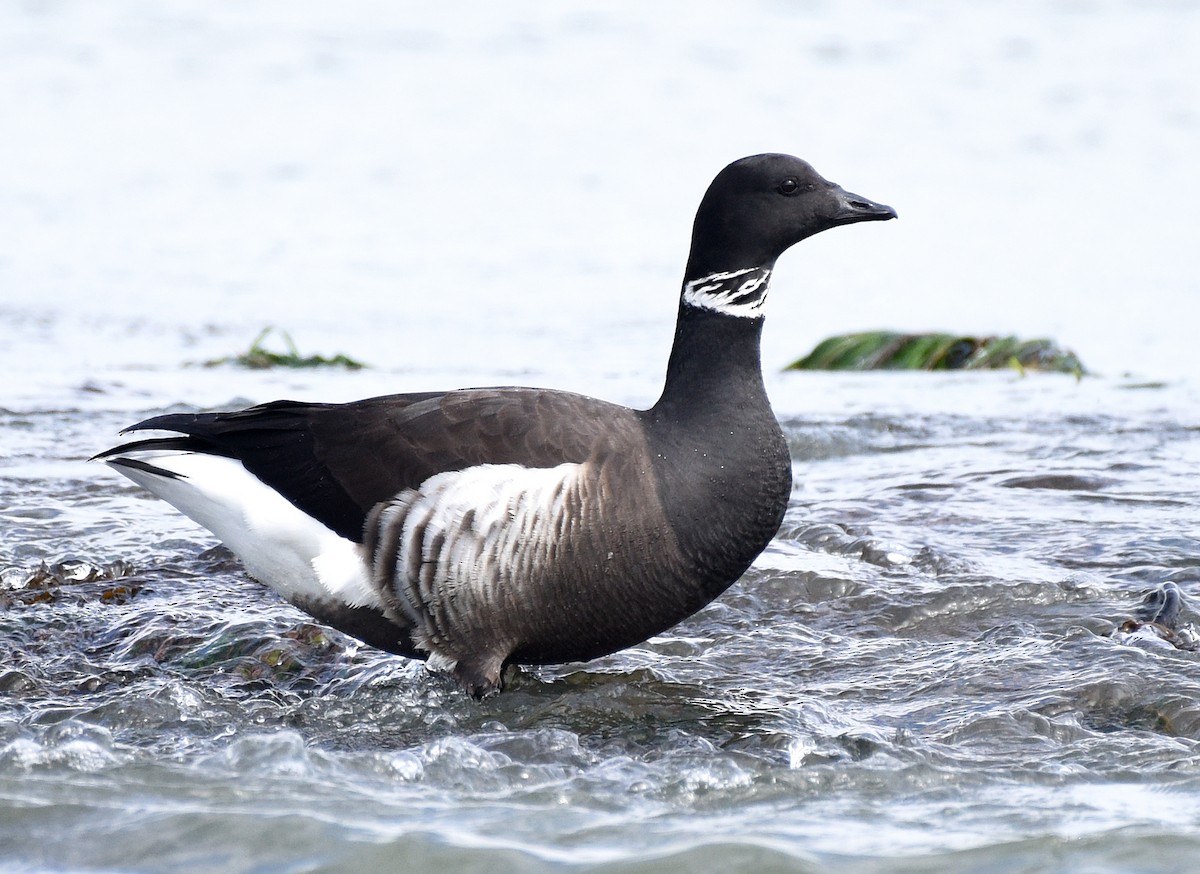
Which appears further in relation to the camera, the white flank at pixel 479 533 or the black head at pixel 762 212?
the black head at pixel 762 212

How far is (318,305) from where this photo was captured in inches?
553

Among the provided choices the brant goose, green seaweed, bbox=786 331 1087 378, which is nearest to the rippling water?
the brant goose

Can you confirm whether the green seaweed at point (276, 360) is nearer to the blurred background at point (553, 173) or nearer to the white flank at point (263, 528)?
the blurred background at point (553, 173)

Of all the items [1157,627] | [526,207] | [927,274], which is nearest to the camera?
[1157,627]

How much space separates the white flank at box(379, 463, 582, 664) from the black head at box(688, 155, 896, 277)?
1134 mm

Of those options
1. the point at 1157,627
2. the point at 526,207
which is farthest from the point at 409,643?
the point at 526,207

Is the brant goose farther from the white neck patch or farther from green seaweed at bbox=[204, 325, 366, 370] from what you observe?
green seaweed at bbox=[204, 325, 366, 370]

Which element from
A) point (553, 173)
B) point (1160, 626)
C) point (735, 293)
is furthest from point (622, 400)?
point (553, 173)

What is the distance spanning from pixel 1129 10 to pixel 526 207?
50.1 ft

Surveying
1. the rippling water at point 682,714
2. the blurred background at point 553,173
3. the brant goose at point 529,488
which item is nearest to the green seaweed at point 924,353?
the blurred background at point 553,173

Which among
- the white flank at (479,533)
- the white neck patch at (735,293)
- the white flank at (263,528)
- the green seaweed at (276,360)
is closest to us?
the white flank at (479,533)

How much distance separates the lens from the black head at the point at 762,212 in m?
5.84

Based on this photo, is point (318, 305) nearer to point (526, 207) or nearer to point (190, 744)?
point (526, 207)

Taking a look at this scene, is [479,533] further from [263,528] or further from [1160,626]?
[1160,626]
